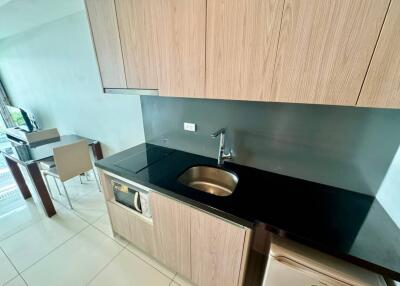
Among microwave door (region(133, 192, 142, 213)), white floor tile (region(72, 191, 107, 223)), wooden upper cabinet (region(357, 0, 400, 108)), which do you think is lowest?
white floor tile (region(72, 191, 107, 223))

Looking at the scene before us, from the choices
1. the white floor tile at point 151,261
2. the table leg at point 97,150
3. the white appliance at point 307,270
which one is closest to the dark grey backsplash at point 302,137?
the white appliance at point 307,270

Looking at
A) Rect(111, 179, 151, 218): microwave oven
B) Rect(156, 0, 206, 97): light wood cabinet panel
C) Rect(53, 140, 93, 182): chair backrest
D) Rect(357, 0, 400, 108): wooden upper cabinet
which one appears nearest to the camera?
Rect(357, 0, 400, 108): wooden upper cabinet

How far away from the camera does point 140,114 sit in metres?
1.88

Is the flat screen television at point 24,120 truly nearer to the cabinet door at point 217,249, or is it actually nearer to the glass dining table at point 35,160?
the glass dining table at point 35,160

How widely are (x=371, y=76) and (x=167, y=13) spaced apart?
1026mm

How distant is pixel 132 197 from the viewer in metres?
1.37

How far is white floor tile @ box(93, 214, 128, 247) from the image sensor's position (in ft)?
5.77

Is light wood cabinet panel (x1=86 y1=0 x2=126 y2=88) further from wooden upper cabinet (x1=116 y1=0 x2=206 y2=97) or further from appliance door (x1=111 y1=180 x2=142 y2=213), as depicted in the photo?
appliance door (x1=111 y1=180 x2=142 y2=213)

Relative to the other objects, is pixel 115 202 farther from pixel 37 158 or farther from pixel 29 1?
pixel 29 1

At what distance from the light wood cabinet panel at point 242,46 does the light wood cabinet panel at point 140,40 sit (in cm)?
39

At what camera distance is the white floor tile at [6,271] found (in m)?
1.45

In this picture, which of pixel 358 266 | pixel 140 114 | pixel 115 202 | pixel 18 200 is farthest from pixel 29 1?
pixel 358 266

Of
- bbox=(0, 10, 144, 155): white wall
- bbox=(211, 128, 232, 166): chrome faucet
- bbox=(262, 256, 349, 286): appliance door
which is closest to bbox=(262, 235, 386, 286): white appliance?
bbox=(262, 256, 349, 286): appliance door

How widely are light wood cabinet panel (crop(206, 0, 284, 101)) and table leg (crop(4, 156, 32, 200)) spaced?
9.43 feet
